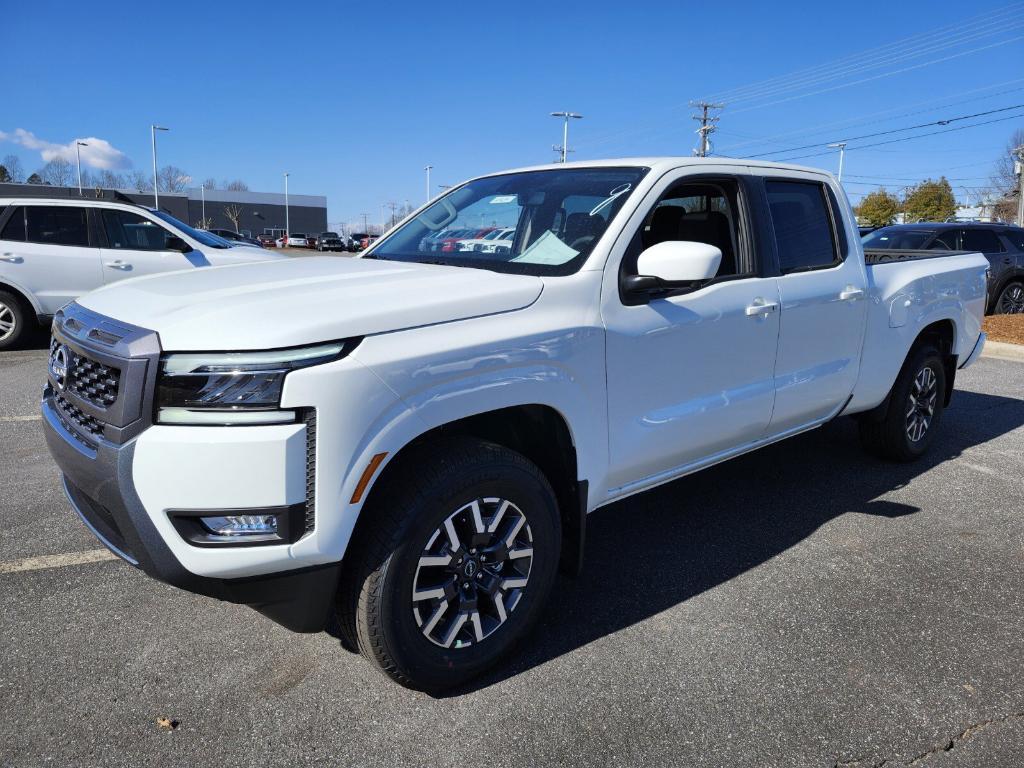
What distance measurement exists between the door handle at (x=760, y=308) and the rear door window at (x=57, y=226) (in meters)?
8.58

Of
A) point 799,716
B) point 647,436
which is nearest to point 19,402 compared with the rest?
point 647,436

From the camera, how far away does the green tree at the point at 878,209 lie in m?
56.7

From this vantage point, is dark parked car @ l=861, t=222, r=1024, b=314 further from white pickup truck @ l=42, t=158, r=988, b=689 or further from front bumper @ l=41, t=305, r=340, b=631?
front bumper @ l=41, t=305, r=340, b=631

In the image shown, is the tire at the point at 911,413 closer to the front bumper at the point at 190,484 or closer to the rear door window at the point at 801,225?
the rear door window at the point at 801,225

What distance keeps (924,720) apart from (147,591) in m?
3.07

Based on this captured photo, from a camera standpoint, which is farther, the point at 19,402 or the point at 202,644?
the point at 19,402

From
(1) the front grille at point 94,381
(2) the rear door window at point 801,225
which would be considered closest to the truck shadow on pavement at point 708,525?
(2) the rear door window at point 801,225

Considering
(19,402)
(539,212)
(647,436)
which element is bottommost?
(19,402)

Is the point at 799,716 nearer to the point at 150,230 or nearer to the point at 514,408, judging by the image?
the point at 514,408

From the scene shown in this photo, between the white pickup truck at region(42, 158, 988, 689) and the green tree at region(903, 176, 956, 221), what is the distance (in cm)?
5798

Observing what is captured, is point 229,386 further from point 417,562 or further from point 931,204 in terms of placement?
point 931,204

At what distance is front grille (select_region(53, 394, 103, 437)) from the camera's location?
7.89 ft

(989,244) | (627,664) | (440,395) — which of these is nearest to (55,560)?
(440,395)

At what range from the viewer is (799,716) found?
8.45 feet
